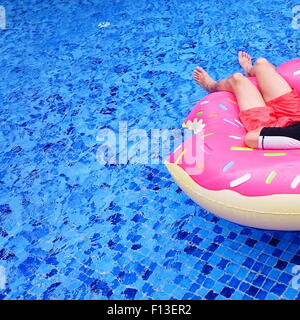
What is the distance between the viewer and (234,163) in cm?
164

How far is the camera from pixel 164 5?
12.5ft

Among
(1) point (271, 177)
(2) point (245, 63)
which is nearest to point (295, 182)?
(1) point (271, 177)

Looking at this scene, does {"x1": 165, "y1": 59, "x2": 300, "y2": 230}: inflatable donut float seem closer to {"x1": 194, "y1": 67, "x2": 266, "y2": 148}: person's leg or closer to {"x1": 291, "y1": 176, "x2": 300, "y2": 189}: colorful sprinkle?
{"x1": 291, "y1": 176, "x2": 300, "y2": 189}: colorful sprinkle

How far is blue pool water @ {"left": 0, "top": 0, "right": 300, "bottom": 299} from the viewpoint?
1802mm

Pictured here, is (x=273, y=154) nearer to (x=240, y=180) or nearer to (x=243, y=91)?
(x=240, y=180)

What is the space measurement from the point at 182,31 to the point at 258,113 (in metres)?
1.69

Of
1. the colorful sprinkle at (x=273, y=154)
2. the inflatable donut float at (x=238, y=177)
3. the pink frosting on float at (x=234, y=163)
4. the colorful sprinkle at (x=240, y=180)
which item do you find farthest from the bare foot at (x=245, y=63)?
the colorful sprinkle at (x=240, y=180)

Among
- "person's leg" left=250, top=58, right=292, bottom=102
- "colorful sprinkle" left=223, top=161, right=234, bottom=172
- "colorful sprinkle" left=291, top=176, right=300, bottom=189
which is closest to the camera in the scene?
"colorful sprinkle" left=291, top=176, right=300, bottom=189

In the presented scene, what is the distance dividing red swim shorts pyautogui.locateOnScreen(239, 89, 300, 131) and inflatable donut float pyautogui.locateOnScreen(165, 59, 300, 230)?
84 mm

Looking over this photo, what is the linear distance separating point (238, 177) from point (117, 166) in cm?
92

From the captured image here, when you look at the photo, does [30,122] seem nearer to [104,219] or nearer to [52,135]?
[52,135]

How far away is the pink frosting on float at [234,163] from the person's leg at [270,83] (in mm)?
221

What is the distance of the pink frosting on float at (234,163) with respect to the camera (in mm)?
1534

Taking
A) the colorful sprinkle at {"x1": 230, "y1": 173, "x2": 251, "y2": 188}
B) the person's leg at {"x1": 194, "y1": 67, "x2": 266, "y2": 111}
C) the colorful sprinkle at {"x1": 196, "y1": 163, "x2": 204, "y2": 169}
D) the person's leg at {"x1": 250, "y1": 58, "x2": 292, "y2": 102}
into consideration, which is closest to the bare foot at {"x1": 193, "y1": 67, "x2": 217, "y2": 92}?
the person's leg at {"x1": 194, "y1": 67, "x2": 266, "y2": 111}
